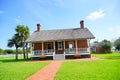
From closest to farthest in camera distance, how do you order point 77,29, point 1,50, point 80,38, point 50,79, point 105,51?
point 50,79 < point 80,38 < point 77,29 < point 105,51 < point 1,50

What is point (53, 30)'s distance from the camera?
2992cm

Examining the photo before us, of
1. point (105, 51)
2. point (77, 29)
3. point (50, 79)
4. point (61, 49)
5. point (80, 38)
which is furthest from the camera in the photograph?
point (105, 51)

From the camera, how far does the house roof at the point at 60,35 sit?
2533cm

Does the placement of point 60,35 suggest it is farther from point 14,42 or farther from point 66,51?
point 14,42

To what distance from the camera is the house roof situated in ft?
83.1

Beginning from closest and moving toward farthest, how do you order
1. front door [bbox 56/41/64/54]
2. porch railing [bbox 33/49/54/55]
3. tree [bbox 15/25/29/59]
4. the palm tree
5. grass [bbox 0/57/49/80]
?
grass [bbox 0/57/49/80] < porch railing [bbox 33/49/54/55] < front door [bbox 56/41/64/54] < tree [bbox 15/25/29/59] < the palm tree

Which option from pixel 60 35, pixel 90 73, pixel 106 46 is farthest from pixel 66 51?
pixel 106 46

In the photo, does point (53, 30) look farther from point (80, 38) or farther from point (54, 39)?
point (80, 38)

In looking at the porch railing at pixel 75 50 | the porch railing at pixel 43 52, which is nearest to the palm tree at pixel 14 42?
the porch railing at pixel 43 52

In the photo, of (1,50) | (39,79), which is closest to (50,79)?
(39,79)

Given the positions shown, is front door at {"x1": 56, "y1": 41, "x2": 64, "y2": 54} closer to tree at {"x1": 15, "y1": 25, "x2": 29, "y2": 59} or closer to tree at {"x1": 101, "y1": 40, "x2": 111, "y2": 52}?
tree at {"x1": 15, "y1": 25, "x2": 29, "y2": 59}

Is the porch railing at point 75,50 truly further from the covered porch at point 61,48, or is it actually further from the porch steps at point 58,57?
the porch steps at point 58,57

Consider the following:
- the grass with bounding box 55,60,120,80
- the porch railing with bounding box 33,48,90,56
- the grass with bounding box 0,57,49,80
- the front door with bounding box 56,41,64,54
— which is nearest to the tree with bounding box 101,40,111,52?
the front door with bounding box 56,41,64,54

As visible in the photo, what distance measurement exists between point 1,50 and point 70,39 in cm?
4551
